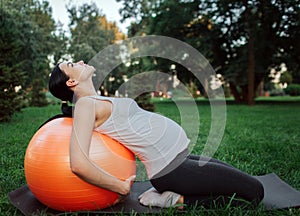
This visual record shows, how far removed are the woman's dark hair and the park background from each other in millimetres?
2394

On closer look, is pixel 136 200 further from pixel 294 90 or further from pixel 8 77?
pixel 294 90

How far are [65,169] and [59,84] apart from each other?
0.69m

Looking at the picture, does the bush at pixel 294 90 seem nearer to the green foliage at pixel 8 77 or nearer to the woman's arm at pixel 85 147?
the green foliage at pixel 8 77

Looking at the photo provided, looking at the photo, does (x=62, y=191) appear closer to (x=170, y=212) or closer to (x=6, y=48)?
(x=170, y=212)

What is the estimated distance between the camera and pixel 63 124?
2.63 m

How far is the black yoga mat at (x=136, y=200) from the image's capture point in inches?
102

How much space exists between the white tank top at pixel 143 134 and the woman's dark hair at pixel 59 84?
334mm

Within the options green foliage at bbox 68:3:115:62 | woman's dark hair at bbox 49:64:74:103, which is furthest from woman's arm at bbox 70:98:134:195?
green foliage at bbox 68:3:115:62

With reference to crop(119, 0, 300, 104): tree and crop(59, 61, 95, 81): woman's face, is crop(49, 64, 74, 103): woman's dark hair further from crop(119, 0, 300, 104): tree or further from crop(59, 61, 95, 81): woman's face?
crop(119, 0, 300, 104): tree

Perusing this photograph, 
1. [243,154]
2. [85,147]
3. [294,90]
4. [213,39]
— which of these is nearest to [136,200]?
[85,147]

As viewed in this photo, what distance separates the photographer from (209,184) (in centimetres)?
254

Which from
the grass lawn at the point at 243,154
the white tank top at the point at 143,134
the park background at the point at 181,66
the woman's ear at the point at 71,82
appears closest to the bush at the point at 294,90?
the park background at the point at 181,66

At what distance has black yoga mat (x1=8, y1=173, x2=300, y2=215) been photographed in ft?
8.54

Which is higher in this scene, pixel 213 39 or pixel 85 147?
pixel 213 39
